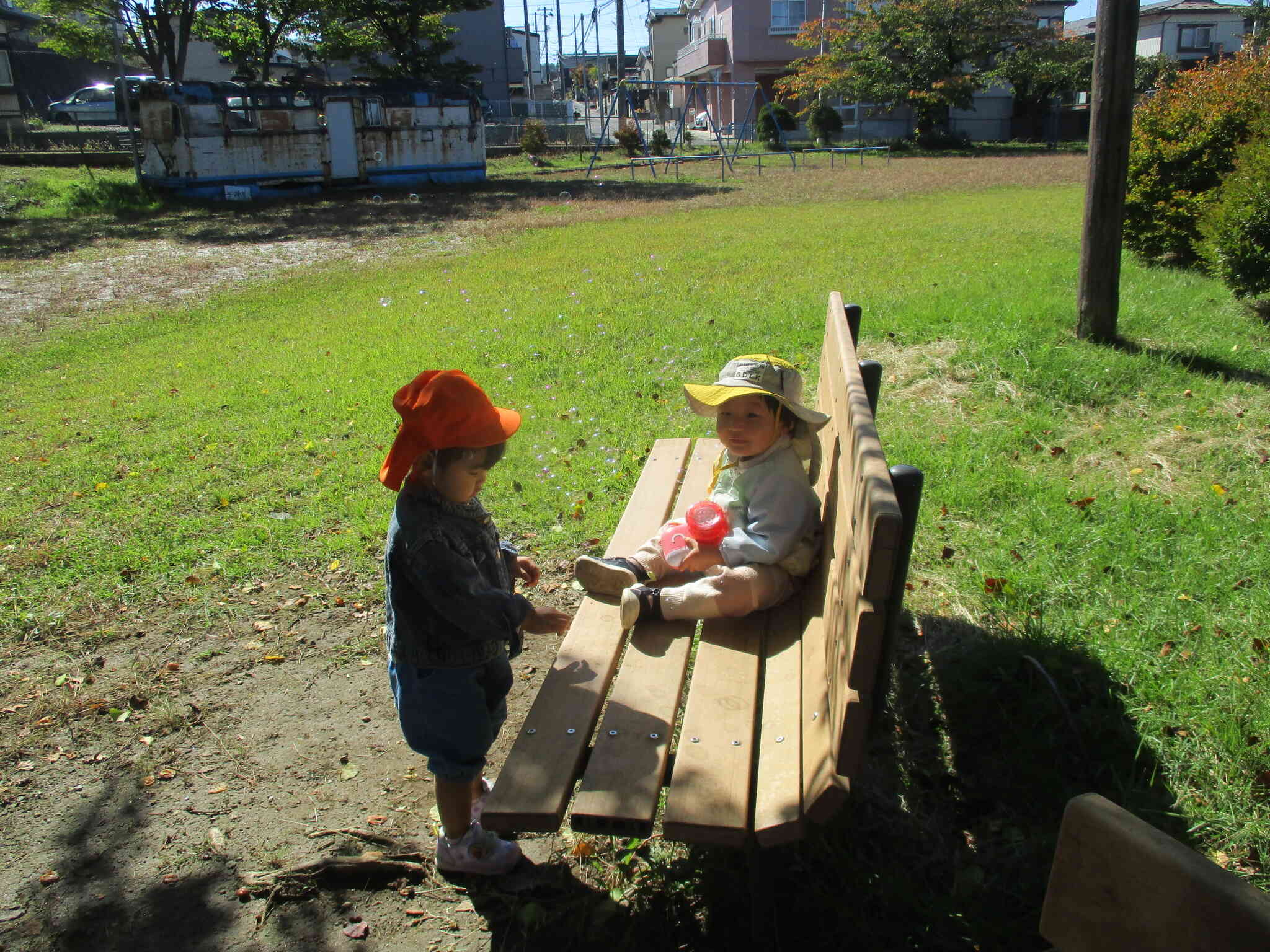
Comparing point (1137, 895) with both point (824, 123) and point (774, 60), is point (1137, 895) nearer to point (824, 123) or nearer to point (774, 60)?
point (824, 123)

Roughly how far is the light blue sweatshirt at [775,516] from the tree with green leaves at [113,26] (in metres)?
25.2

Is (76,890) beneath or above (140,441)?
beneath

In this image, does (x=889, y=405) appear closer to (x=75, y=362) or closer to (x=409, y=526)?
(x=409, y=526)

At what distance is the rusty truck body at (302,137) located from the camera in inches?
811

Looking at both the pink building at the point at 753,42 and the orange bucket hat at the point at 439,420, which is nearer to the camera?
the orange bucket hat at the point at 439,420

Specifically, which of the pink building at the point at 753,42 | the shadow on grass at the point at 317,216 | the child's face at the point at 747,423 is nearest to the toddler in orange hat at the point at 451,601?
the child's face at the point at 747,423

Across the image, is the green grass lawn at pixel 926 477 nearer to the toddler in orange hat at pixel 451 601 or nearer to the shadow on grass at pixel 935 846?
the shadow on grass at pixel 935 846

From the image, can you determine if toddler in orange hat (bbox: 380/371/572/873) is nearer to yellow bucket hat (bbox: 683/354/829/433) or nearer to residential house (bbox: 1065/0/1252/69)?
yellow bucket hat (bbox: 683/354/829/433)

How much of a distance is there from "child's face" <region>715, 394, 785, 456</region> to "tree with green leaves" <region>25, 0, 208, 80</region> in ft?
82.5

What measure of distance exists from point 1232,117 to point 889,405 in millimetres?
6162

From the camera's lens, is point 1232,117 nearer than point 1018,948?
No

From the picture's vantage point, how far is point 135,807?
9.96 ft

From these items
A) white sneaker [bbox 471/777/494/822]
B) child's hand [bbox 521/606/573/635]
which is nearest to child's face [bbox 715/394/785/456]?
child's hand [bbox 521/606/573/635]

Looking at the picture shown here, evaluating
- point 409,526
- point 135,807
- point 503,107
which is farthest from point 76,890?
point 503,107
